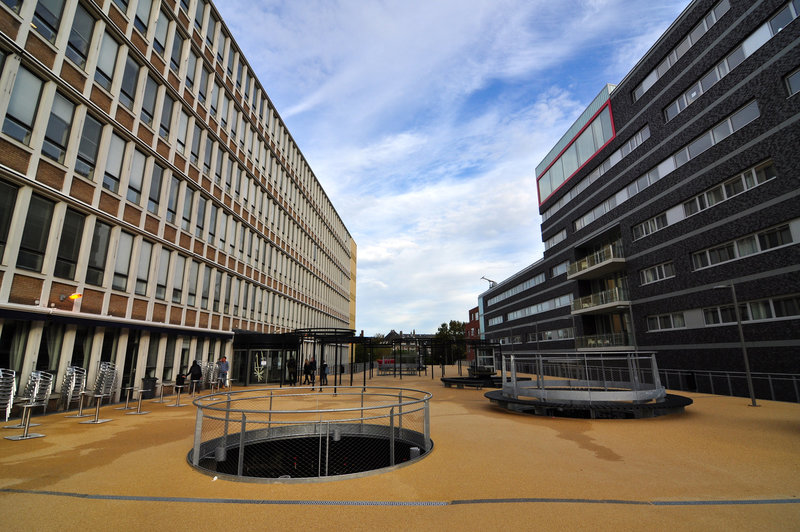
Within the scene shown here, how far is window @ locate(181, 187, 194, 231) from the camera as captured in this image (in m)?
21.2

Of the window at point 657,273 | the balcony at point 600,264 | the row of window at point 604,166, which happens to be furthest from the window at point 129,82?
the balcony at point 600,264

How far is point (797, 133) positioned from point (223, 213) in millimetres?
30111

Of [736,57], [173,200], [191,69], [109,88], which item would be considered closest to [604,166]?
[736,57]

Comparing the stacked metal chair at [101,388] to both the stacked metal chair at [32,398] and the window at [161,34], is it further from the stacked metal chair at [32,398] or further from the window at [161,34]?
the window at [161,34]

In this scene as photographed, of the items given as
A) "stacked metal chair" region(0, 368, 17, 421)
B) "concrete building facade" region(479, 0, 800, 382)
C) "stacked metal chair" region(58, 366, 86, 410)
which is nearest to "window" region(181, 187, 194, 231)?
"stacked metal chair" region(58, 366, 86, 410)

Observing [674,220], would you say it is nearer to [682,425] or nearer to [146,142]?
[682,425]

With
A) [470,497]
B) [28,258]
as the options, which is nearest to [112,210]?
[28,258]

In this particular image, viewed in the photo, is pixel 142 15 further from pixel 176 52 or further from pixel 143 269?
pixel 143 269

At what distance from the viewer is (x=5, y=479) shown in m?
5.80

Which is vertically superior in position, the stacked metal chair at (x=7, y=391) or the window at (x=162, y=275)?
the window at (x=162, y=275)

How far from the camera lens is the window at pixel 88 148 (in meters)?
14.5

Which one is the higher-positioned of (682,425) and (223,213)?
(223,213)

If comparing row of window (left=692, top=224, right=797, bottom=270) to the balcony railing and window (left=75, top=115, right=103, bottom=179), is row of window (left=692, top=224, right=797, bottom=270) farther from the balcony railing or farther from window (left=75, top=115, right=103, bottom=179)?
window (left=75, top=115, right=103, bottom=179)

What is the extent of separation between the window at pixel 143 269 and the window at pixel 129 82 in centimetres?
634
